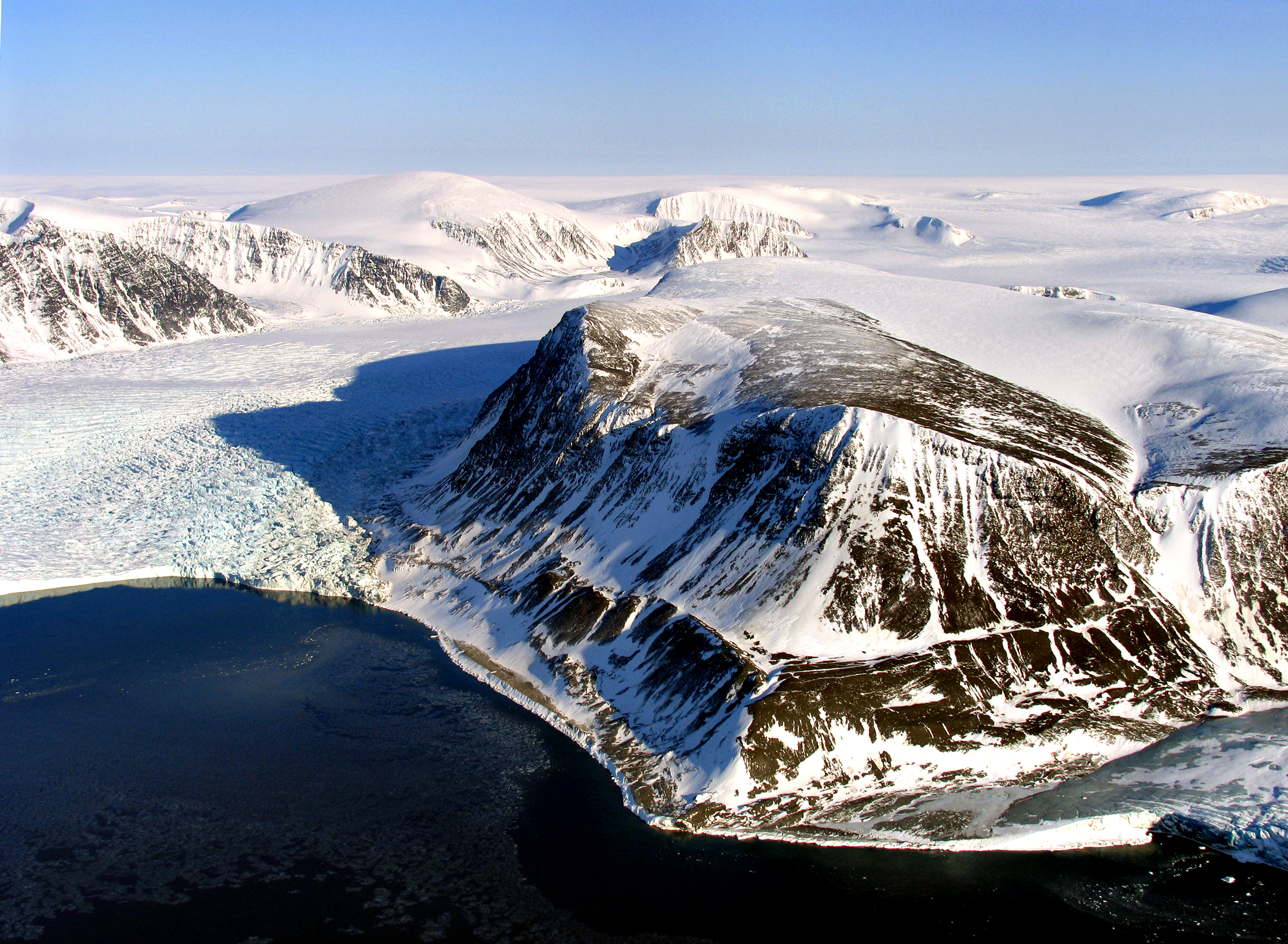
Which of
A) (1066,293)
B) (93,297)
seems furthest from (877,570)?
(93,297)

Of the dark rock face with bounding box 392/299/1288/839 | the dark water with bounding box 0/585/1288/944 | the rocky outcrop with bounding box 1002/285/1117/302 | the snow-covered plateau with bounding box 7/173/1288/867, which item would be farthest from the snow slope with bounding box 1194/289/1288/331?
the dark water with bounding box 0/585/1288/944

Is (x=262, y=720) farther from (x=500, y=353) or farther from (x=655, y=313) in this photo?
(x=500, y=353)

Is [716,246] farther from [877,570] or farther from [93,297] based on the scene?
[877,570]

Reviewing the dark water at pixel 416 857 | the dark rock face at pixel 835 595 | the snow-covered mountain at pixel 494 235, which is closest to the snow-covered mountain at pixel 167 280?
the snow-covered mountain at pixel 494 235

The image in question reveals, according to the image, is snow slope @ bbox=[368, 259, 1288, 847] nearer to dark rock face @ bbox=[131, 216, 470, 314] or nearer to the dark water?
the dark water

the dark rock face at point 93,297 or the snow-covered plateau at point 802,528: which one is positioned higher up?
the dark rock face at point 93,297

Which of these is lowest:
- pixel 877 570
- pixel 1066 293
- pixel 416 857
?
pixel 416 857

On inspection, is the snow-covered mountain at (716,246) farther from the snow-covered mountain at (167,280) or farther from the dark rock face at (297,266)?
the dark rock face at (297,266)
